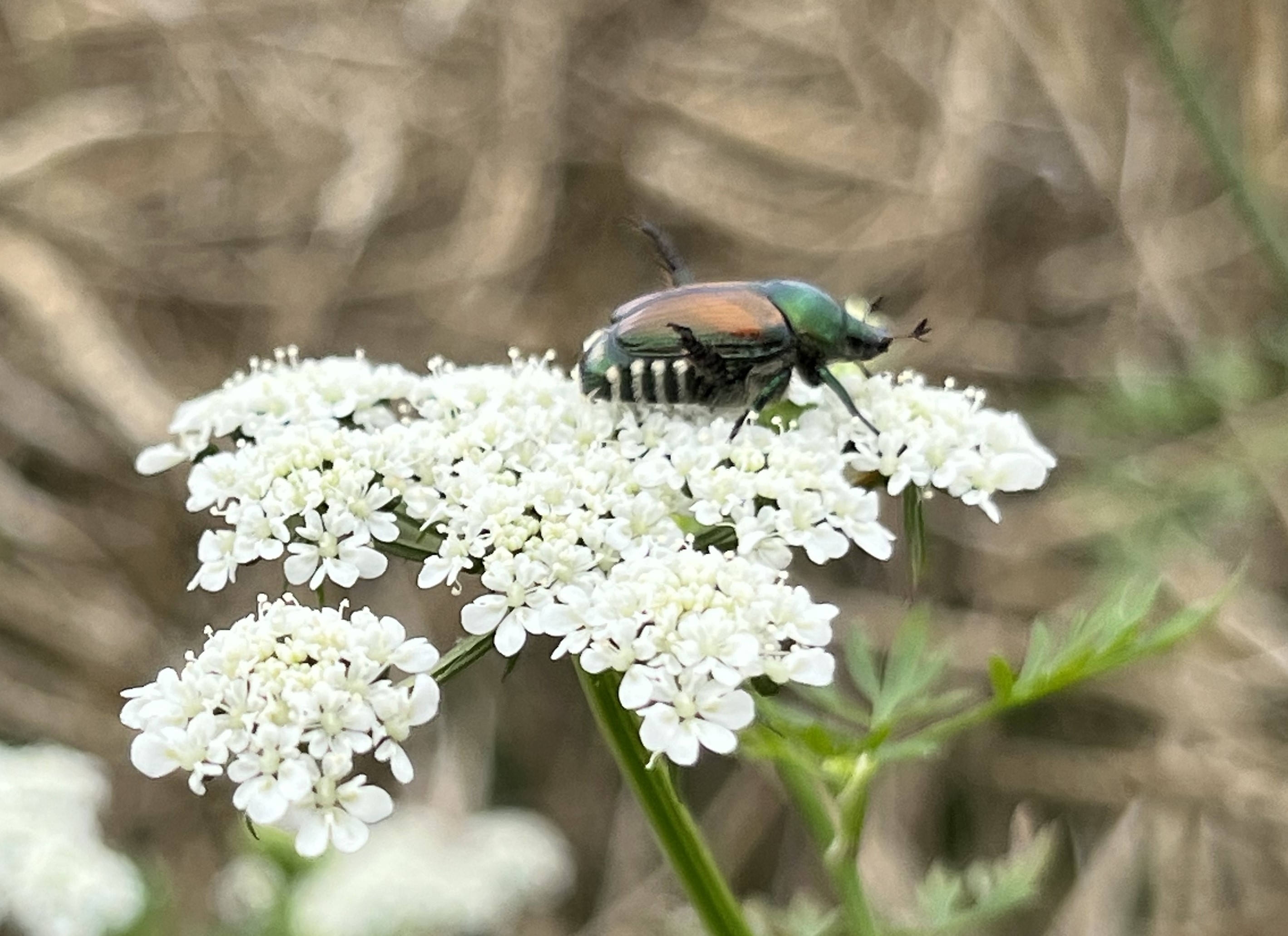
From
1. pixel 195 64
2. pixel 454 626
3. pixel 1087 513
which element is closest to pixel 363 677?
pixel 1087 513

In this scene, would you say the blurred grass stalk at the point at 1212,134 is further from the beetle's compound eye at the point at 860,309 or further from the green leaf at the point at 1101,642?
the green leaf at the point at 1101,642

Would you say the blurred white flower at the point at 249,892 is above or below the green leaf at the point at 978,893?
above

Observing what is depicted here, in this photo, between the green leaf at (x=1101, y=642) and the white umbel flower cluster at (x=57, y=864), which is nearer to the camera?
the green leaf at (x=1101, y=642)

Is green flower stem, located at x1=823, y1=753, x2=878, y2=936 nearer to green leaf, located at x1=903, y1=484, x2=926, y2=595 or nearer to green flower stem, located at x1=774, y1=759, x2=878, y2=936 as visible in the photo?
green flower stem, located at x1=774, y1=759, x2=878, y2=936

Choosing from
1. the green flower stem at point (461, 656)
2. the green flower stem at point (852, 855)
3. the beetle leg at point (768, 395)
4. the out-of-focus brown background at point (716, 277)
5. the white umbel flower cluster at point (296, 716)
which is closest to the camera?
the white umbel flower cluster at point (296, 716)

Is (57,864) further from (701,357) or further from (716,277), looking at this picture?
(716,277)

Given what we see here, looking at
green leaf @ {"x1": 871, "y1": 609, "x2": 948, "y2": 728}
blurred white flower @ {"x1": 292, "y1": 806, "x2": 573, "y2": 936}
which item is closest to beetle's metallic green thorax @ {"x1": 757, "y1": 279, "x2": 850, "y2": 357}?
green leaf @ {"x1": 871, "y1": 609, "x2": 948, "y2": 728}

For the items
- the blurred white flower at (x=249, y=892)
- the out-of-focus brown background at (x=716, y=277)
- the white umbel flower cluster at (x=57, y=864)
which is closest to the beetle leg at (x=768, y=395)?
the blurred white flower at (x=249, y=892)
